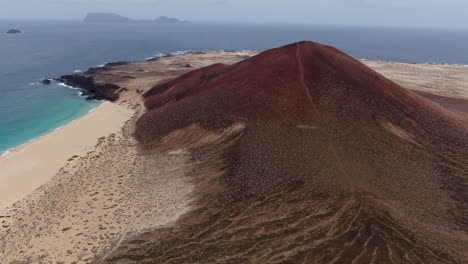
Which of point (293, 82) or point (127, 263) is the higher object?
point (293, 82)

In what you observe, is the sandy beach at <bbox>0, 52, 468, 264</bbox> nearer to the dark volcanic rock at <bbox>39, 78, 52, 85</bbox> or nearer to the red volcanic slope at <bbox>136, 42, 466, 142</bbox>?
the red volcanic slope at <bbox>136, 42, 466, 142</bbox>

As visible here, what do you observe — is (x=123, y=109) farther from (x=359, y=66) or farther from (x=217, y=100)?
(x=359, y=66)

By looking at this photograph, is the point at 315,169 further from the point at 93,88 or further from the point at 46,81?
the point at 46,81

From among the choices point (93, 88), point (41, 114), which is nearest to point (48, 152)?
point (41, 114)

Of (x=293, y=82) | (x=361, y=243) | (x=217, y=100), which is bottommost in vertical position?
(x=361, y=243)

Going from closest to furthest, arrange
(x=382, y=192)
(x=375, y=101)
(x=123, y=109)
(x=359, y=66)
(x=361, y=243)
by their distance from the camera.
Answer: (x=361, y=243), (x=382, y=192), (x=375, y=101), (x=359, y=66), (x=123, y=109)

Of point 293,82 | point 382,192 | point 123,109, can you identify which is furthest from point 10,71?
point 382,192
